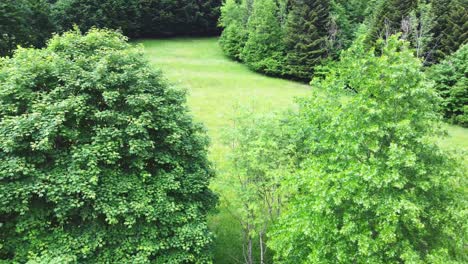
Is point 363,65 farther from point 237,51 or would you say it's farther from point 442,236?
point 237,51

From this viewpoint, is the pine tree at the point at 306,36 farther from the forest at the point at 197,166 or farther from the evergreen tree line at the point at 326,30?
the forest at the point at 197,166

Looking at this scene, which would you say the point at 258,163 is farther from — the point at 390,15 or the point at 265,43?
the point at 265,43

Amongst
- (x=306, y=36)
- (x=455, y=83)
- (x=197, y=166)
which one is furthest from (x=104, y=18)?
(x=197, y=166)

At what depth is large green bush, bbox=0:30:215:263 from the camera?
12.5 metres

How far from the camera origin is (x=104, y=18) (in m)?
62.3

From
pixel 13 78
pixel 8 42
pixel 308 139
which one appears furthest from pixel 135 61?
pixel 8 42

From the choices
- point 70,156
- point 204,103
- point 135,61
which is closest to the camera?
point 70,156

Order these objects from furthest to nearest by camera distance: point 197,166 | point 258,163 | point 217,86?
1. point 217,86
2. point 258,163
3. point 197,166

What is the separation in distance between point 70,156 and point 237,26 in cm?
5564

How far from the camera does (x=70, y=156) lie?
43.2 ft

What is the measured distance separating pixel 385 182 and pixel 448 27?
43.9 meters

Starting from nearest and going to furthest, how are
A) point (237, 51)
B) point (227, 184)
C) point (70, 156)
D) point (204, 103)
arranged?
point (70, 156) < point (227, 184) < point (204, 103) < point (237, 51)

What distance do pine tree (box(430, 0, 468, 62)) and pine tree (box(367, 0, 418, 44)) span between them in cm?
326

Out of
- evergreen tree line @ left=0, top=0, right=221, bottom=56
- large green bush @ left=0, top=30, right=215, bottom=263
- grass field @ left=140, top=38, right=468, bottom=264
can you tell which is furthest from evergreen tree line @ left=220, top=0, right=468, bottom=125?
large green bush @ left=0, top=30, right=215, bottom=263
